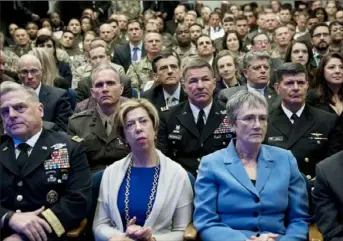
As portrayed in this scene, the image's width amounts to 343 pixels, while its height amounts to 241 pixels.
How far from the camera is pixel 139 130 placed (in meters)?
2.68

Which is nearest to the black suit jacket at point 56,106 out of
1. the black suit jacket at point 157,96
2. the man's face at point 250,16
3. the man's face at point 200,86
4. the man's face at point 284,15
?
the black suit jacket at point 157,96

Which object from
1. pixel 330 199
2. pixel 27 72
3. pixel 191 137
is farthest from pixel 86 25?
pixel 330 199

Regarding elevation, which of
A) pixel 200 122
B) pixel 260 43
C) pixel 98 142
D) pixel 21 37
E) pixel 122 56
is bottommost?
pixel 98 142

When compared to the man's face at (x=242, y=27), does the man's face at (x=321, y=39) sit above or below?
below

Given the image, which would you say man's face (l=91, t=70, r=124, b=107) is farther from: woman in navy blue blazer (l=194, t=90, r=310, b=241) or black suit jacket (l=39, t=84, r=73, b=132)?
woman in navy blue blazer (l=194, t=90, r=310, b=241)

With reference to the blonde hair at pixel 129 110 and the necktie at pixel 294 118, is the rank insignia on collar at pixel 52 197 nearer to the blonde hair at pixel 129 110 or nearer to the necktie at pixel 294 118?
the blonde hair at pixel 129 110

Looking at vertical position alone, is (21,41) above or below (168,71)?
above

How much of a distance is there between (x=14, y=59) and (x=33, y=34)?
200 centimetres

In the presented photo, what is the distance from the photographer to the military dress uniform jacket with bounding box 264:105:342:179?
11.2 ft

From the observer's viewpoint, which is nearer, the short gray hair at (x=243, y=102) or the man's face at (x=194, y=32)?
the short gray hair at (x=243, y=102)

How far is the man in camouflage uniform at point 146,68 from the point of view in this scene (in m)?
5.66

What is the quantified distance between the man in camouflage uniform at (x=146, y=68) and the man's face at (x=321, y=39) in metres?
1.65

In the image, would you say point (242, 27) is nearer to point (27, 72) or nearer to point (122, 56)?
point (122, 56)

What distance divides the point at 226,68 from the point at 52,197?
2.66 metres
